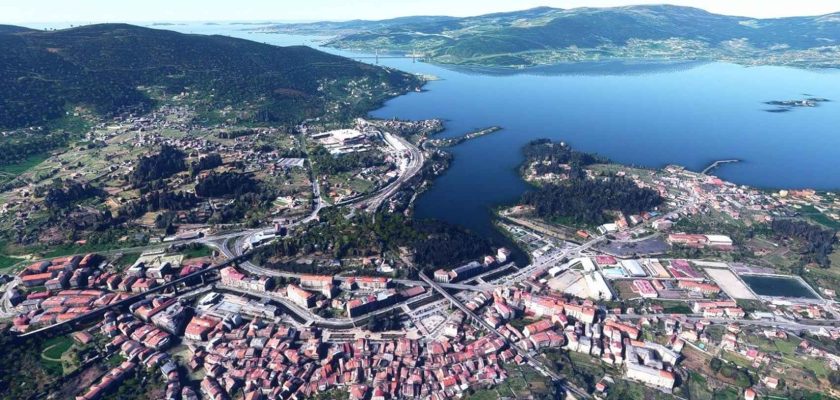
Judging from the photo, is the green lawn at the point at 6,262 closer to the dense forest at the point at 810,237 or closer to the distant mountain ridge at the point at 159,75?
the distant mountain ridge at the point at 159,75

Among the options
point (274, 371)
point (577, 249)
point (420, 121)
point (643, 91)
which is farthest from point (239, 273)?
point (643, 91)

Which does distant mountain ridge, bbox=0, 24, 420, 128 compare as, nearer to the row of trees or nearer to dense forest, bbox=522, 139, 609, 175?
dense forest, bbox=522, 139, 609, 175

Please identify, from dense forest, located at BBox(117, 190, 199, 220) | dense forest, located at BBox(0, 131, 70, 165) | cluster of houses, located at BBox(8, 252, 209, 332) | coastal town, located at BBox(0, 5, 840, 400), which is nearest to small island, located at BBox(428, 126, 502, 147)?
coastal town, located at BBox(0, 5, 840, 400)

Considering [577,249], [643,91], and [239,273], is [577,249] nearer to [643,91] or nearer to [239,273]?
[239,273]

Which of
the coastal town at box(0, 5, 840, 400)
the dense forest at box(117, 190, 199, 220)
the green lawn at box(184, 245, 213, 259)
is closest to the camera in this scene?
the coastal town at box(0, 5, 840, 400)

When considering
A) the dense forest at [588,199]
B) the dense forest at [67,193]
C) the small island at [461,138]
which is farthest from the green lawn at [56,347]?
the small island at [461,138]

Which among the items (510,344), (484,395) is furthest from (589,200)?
(484,395)
